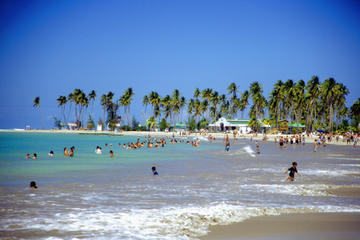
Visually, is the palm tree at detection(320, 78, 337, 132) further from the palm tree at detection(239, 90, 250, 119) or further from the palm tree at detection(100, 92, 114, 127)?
the palm tree at detection(100, 92, 114, 127)

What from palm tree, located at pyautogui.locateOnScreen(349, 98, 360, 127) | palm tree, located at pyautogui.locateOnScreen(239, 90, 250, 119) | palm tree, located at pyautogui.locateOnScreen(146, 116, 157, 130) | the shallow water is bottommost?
the shallow water

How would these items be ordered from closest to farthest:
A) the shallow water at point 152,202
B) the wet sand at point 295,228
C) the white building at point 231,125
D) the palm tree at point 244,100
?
the wet sand at point 295,228
the shallow water at point 152,202
the white building at point 231,125
the palm tree at point 244,100

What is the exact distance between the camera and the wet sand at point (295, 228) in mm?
8391

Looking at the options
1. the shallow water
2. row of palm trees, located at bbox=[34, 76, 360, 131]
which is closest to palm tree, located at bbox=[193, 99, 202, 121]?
row of palm trees, located at bbox=[34, 76, 360, 131]

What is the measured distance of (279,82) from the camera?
10756 cm

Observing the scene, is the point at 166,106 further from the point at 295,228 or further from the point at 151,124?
the point at 295,228

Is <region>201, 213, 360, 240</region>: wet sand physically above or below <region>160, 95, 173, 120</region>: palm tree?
below

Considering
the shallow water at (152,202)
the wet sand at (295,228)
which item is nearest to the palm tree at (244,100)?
the shallow water at (152,202)

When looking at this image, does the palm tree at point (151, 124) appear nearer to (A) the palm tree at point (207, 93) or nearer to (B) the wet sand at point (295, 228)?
(A) the palm tree at point (207, 93)

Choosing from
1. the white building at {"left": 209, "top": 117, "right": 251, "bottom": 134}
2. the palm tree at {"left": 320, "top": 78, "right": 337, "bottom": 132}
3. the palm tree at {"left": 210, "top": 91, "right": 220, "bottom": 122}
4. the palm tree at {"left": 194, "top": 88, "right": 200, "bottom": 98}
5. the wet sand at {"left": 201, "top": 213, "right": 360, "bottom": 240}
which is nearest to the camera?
the wet sand at {"left": 201, "top": 213, "right": 360, "bottom": 240}

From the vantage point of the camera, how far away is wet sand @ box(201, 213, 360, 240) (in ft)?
27.5

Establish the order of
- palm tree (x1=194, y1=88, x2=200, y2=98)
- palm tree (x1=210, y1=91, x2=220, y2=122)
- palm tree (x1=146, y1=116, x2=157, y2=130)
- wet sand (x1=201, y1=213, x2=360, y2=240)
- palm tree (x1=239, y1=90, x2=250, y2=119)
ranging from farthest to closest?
palm tree (x1=194, y1=88, x2=200, y2=98) → palm tree (x1=210, y1=91, x2=220, y2=122) → palm tree (x1=146, y1=116, x2=157, y2=130) → palm tree (x1=239, y1=90, x2=250, y2=119) → wet sand (x1=201, y1=213, x2=360, y2=240)

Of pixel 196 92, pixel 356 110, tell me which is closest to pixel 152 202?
pixel 356 110

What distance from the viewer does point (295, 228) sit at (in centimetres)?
908
